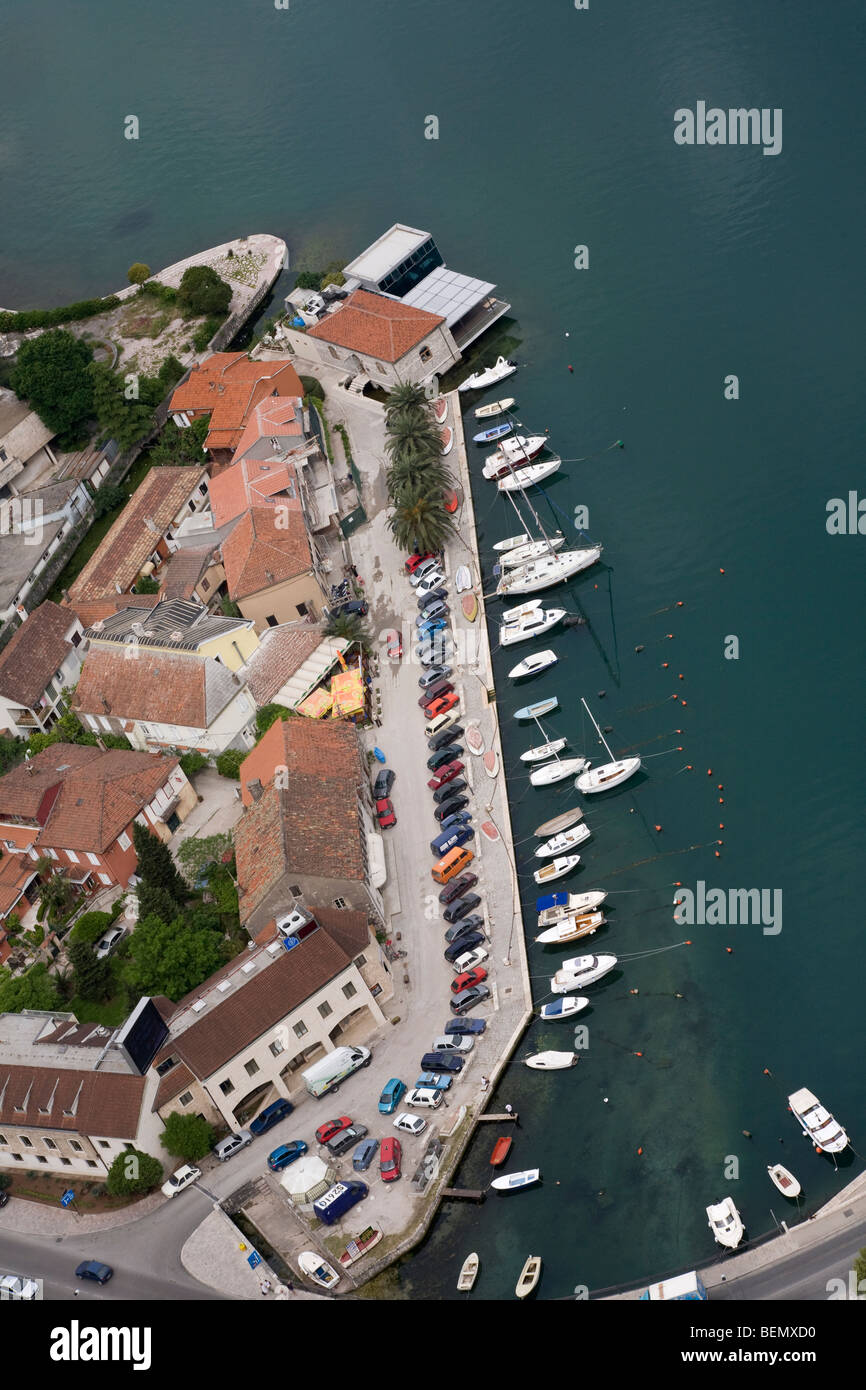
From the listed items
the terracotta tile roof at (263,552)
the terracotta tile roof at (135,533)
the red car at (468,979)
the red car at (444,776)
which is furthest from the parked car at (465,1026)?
the terracotta tile roof at (135,533)

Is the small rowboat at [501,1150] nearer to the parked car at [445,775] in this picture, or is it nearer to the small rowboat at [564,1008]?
the small rowboat at [564,1008]

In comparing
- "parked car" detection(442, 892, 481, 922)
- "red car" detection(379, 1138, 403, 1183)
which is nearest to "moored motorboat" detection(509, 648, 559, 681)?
"parked car" detection(442, 892, 481, 922)

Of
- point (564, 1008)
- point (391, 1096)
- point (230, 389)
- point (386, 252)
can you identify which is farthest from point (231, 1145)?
point (386, 252)

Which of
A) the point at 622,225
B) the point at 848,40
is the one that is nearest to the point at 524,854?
the point at 622,225

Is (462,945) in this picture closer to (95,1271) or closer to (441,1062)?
(441,1062)

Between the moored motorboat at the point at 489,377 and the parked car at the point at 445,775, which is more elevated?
the moored motorboat at the point at 489,377

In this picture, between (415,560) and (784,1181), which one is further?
(415,560)
